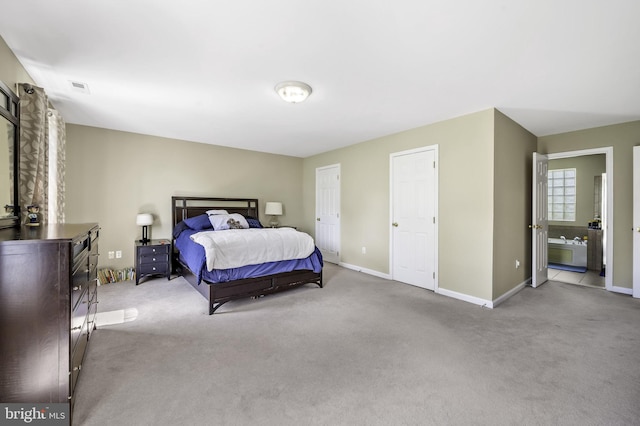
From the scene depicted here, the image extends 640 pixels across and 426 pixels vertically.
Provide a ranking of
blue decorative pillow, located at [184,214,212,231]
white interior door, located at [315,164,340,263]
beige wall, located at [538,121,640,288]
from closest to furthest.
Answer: beige wall, located at [538,121,640,288] → blue decorative pillow, located at [184,214,212,231] → white interior door, located at [315,164,340,263]

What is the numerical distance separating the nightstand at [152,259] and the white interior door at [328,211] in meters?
3.02

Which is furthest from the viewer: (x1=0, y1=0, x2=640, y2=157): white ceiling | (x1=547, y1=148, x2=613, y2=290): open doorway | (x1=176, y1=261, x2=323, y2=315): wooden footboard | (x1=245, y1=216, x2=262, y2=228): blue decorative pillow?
(x1=245, y1=216, x2=262, y2=228): blue decorative pillow

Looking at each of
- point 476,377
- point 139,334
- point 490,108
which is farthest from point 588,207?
point 139,334

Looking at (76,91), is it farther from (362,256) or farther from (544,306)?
(544,306)

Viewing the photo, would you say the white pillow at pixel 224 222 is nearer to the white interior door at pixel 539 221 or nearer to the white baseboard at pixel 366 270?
the white baseboard at pixel 366 270

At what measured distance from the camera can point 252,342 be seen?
2504 millimetres

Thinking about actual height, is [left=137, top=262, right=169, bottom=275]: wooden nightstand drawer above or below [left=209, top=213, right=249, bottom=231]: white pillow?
below

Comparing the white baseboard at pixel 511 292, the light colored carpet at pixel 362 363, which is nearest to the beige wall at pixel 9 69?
the light colored carpet at pixel 362 363

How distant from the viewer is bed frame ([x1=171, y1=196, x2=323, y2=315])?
3.22m

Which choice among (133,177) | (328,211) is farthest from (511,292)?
(133,177)

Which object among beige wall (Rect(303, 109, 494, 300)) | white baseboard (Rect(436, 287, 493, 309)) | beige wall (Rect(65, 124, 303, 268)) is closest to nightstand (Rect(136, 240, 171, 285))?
beige wall (Rect(65, 124, 303, 268))

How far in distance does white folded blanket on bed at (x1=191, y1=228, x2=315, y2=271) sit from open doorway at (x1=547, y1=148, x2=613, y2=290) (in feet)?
14.4

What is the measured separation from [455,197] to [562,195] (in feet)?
15.0

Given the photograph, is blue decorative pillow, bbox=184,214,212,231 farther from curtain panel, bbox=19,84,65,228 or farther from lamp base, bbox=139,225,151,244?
curtain panel, bbox=19,84,65,228
